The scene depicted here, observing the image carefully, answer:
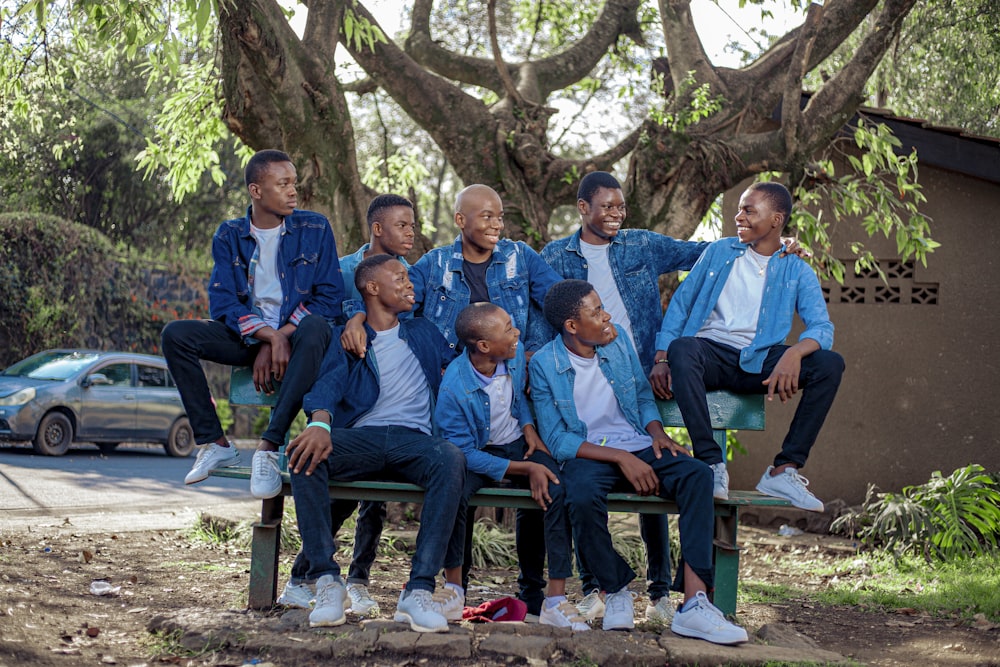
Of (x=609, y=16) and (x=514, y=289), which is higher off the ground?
(x=609, y=16)

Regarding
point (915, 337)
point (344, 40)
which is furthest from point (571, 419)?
point (915, 337)

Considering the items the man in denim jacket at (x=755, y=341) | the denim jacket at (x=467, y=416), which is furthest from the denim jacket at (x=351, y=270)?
the man in denim jacket at (x=755, y=341)

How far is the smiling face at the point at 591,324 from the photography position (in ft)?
15.4

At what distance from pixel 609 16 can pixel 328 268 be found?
19.8 feet

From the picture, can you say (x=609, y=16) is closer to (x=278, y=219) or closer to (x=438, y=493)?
(x=278, y=219)

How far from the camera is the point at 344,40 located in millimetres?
8359

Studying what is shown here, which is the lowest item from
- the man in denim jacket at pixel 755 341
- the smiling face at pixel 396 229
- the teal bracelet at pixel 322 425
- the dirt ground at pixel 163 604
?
the dirt ground at pixel 163 604

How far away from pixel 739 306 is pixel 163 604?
3291mm

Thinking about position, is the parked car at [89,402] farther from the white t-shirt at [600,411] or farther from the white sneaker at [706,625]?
the white sneaker at [706,625]

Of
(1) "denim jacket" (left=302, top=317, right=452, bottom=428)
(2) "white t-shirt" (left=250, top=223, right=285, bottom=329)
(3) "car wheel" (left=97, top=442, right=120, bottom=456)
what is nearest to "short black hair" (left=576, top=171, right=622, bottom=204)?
(1) "denim jacket" (left=302, top=317, right=452, bottom=428)

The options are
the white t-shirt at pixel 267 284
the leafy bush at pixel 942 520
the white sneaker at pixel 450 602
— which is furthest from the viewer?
the leafy bush at pixel 942 520

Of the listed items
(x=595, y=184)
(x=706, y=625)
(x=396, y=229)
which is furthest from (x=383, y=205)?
(x=706, y=625)

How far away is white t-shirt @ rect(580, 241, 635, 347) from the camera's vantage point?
208 inches

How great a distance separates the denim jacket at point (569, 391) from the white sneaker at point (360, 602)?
1.09m
